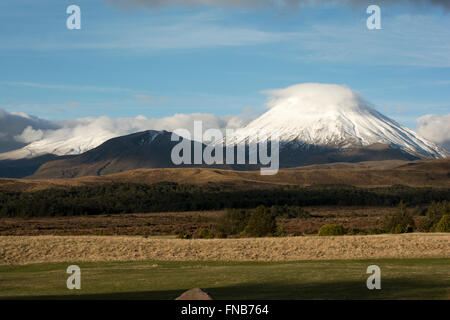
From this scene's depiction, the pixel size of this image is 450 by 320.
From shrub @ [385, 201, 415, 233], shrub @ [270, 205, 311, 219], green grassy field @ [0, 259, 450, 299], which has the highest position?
green grassy field @ [0, 259, 450, 299]

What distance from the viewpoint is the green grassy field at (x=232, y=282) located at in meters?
18.2

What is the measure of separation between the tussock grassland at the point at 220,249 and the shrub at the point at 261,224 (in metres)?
11.2

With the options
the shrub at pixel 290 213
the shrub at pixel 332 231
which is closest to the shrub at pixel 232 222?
the shrub at pixel 332 231

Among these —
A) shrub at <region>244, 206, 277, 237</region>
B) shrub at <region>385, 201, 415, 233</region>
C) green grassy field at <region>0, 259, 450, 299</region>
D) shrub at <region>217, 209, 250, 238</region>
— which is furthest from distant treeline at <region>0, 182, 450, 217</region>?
Answer: green grassy field at <region>0, 259, 450, 299</region>

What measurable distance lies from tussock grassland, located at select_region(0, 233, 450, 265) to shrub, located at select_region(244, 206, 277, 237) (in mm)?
11175

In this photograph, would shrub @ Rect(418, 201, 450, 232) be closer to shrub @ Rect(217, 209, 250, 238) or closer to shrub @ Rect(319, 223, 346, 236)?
shrub @ Rect(319, 223, 346, 236)

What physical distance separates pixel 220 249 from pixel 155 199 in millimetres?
81530

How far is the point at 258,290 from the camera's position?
19.3 metres

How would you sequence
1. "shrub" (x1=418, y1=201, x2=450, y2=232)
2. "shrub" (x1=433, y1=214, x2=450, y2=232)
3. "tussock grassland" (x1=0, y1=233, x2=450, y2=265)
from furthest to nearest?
"shrub" (x1=418, y1=201, x2=450, y2=232) → "shrub" (x1=433, y1=214, x2=450, y2=232) → "tussock grassland" (x1=0, y1=233, x2=450, y2=265)

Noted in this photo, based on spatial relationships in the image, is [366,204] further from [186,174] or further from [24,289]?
[24,289]

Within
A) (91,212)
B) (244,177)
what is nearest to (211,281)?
(91,212)

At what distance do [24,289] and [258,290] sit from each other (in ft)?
26.2

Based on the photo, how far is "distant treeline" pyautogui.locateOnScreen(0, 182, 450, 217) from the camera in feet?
309

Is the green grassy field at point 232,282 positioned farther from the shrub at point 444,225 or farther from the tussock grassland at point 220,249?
the shrub at point 444,225
